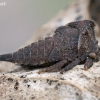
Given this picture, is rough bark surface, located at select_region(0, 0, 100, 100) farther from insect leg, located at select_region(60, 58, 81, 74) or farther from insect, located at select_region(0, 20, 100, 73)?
insect, located at select_region(0, 20, 100, 73)

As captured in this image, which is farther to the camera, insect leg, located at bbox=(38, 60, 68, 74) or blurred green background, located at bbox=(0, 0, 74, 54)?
blurred green background, located at bbox=(0, 0, 74, 54)

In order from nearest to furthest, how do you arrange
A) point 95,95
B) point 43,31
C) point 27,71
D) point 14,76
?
point 95,95 → point 14,76 → point 27,71 → point 43,31

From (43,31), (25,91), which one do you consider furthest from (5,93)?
(43,31)

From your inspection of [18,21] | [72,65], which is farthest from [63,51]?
[18,21]

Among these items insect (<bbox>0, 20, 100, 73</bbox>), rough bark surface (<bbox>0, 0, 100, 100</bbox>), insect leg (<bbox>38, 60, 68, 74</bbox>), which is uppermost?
insect (<bbox>0, 20, 100, 73</bbox>)

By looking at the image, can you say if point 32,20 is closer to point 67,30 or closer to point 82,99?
point 67,30

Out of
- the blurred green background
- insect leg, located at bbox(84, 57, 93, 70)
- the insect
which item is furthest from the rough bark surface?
the blurred green background

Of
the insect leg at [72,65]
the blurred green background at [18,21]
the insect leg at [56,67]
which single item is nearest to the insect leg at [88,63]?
the insect leg at [72,65]

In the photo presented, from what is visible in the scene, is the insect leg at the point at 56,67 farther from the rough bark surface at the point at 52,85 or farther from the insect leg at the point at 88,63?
the insect leg at the point at 88,63
